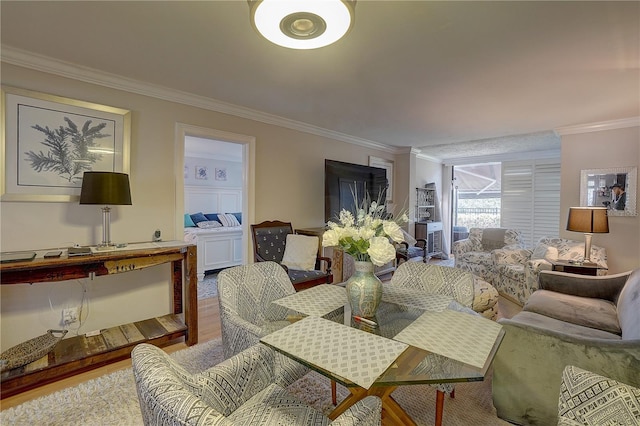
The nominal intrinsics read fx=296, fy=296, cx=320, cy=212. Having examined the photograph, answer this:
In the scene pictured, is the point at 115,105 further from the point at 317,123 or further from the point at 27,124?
the point at 317,123

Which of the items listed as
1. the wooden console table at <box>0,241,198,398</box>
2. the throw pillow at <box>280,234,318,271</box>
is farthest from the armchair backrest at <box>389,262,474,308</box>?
the wooden console table at <box>0,241,198,398</box>

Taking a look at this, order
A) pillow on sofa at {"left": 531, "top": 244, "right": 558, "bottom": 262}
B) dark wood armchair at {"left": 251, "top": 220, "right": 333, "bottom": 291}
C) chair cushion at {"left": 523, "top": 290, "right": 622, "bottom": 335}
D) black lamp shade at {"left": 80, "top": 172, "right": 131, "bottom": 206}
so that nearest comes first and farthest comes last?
chair cushion at {"left": 523, "top": 290, "right": 622, "bottom": 335}, black lamp shade at {"left": 80, "top": 172, "right": 131, "bottom": 206}, dark wood armchair at {"left": 251, "top": 220, "right": 333, "bottom": 291}, pillow on sofa at {"left": 531, "top": 244, "right": 558, "bottom": 262}

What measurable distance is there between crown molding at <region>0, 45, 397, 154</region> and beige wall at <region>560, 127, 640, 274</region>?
365 centimetres

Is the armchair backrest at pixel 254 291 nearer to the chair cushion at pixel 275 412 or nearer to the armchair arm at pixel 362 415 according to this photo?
the chair cushion at pixel 275 412

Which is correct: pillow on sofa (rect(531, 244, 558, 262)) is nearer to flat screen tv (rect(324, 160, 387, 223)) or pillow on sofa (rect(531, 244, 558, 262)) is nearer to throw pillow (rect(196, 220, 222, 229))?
flat screen tv (rect(324, 160, 387, 223))

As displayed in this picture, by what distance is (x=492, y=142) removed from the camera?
203 inches

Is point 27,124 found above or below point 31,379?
above

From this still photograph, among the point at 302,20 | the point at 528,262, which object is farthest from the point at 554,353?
the point at 528,262

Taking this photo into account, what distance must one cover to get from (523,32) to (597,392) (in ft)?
6.55

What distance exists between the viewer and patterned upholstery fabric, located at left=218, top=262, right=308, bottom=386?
1.42 metres

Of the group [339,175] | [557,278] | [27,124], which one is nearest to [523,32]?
[557,278]

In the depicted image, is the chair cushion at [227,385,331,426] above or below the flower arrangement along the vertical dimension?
below

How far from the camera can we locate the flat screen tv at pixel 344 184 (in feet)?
14.1

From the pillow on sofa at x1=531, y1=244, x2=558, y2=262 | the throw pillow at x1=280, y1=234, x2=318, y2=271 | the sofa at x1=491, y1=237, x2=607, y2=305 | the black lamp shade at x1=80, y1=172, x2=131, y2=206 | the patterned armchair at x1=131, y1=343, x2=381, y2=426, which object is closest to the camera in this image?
the patterned armchair at x1=131, y1=343, x2=381, y2=426
